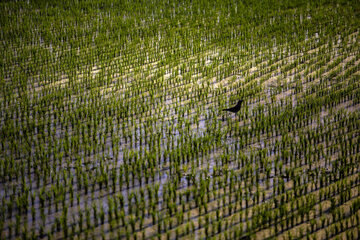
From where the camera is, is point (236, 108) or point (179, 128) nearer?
point (179, 128)

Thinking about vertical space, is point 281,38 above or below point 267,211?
above

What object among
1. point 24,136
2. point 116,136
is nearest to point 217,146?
point 116,136

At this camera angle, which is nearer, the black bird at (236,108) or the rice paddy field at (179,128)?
the rice paddy field at (179,128)

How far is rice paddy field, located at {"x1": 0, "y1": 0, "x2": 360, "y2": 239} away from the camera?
14.8 feet

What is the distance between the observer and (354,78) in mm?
8164

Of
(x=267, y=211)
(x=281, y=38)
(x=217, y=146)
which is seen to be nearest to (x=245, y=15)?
(x=281, y=38)

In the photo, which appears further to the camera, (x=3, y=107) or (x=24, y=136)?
(x=3, y=107)

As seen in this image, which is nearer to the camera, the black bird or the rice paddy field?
the rice paddy field

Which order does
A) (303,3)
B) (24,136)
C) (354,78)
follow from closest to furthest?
(24,136) → (354,78) → (303,3)

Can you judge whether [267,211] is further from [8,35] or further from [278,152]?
[8,35]

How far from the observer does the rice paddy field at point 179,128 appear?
452 cm

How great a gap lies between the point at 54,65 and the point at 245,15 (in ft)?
17.8

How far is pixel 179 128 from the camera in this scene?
258 inches

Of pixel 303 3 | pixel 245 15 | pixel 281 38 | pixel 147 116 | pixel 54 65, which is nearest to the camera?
pixel 147 116
